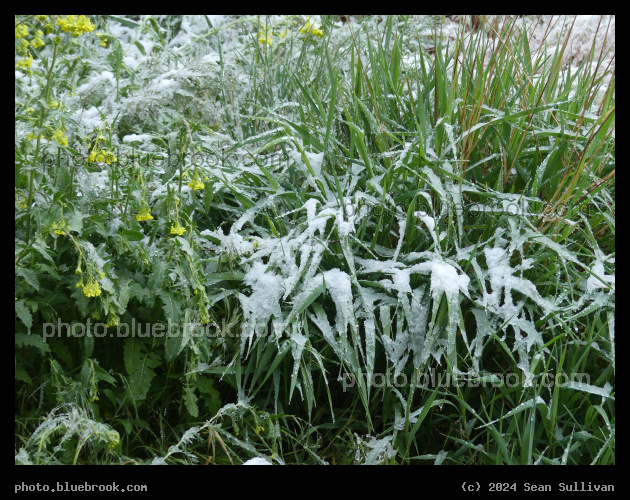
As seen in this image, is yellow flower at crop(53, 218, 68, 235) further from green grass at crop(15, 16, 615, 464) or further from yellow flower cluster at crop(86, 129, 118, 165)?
yellow flower cluster at crop(86, 129, 118, 165)

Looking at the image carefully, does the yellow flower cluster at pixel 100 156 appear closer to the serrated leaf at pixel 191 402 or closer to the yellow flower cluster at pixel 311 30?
the serrated leaf at pixel 191 402

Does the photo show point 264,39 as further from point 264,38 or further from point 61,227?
point 61,227

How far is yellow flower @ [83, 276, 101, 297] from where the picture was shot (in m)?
1.42

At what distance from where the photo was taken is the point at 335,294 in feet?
5.82

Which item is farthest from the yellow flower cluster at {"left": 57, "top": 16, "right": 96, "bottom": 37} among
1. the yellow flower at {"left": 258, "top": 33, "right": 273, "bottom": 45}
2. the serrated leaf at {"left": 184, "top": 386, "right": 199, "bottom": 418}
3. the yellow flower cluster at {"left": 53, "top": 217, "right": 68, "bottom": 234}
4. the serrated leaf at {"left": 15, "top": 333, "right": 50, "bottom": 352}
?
the yellow flower at {"left": 258, "top": 33, "right": 273, "bottom": 45}

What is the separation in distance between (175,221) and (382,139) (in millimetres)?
828

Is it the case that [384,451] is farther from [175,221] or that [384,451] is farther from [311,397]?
[175,221]

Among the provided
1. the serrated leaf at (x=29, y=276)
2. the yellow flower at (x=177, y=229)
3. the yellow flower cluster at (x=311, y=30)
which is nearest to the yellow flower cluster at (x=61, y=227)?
the serrated leaf at (x=29, y=276)

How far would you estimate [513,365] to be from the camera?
1.83m

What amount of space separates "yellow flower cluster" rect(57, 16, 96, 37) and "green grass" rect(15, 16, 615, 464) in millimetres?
130

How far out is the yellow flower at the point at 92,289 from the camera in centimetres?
142

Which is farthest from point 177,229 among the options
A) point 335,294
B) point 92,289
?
point 335,294

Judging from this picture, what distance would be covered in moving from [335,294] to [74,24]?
967 millimetres

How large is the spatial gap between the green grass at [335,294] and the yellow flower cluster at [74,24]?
130mm
